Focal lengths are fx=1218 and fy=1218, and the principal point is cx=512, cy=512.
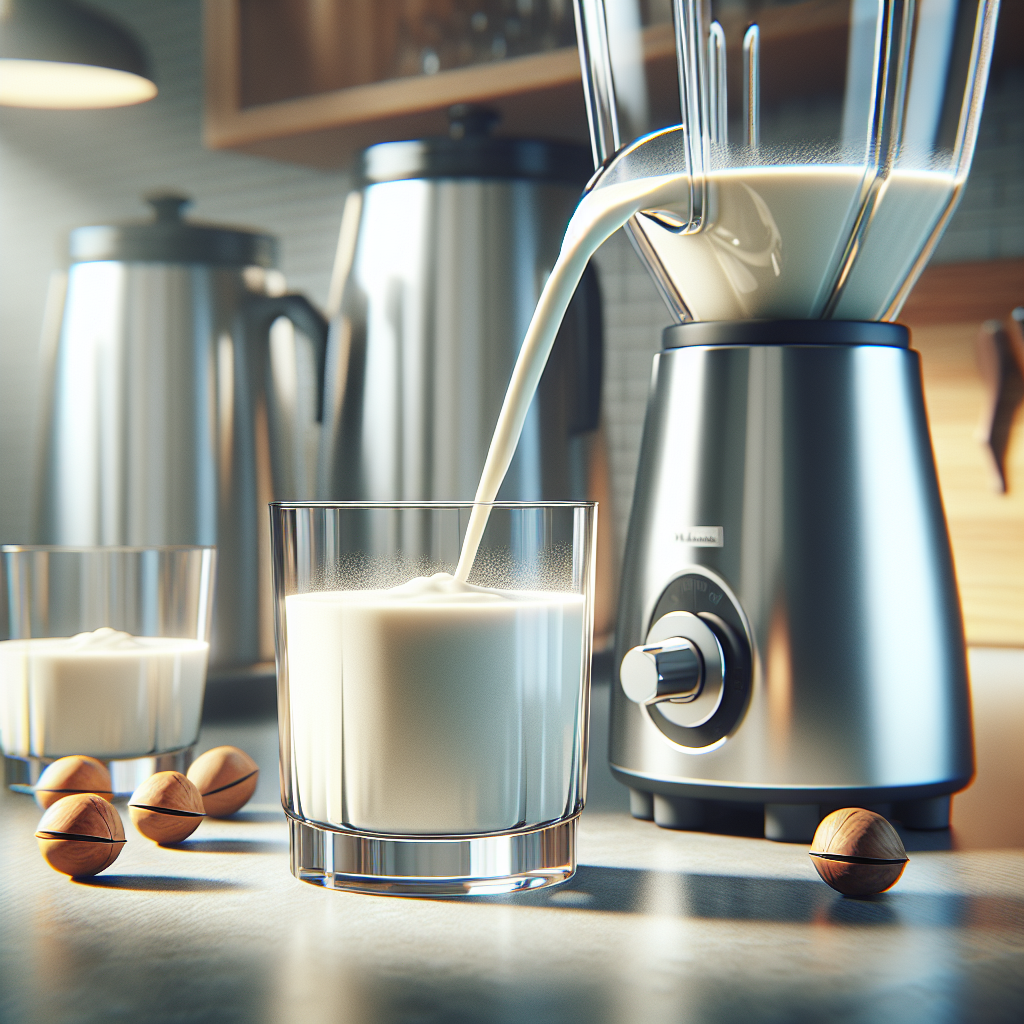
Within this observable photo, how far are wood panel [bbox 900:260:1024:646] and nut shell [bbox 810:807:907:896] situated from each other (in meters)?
0.61

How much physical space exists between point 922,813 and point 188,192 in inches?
50.1

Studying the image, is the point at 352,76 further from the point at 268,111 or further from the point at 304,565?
the point at 304,565

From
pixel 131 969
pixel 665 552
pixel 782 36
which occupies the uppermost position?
pixel 782 36

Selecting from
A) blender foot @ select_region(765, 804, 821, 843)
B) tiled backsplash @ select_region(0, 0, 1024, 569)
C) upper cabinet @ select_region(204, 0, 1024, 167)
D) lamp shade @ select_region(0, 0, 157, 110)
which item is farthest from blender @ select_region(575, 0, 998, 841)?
lamp shade @ select_region(0, 0, 157, 110)

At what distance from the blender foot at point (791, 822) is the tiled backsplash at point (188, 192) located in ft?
2.08

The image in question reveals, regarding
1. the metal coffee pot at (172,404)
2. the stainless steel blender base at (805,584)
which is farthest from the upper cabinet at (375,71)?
the stainless steel blender base at (805,584)

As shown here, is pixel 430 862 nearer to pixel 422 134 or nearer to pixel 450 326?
pixel 450 326

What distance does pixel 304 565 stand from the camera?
516mm

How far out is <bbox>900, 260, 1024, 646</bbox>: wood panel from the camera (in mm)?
1056

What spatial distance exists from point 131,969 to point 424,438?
0.53m

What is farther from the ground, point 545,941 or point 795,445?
point 795,445

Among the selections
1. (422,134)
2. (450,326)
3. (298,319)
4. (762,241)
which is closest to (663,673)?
(762,241)

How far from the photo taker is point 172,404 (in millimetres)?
974

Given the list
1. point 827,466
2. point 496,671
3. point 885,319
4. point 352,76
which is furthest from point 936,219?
point 352,76
